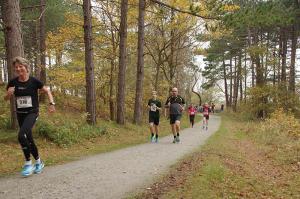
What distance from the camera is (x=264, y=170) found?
426 inches

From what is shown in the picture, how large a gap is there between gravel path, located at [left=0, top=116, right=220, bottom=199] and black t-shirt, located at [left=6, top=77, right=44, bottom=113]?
1265 millimetres

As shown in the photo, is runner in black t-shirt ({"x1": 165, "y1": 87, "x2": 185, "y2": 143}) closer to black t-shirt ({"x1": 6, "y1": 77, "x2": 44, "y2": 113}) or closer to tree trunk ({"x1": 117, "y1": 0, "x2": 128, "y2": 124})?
tree trunk ({"x1": 117, "y1": 0, "x2": 128, "y2": 124})

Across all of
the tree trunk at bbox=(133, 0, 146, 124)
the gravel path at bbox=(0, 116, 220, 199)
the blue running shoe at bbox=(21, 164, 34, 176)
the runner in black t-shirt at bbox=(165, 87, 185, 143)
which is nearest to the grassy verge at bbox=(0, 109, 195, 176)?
the blue running shoe at bbox=(21, 164, 34, 176)

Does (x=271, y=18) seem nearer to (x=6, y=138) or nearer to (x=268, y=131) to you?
(x=268, y=131)

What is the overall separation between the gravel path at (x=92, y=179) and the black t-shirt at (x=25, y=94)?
127cm

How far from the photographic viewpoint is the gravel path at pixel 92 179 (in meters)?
5.92

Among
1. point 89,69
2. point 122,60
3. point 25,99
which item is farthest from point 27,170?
point 122,60

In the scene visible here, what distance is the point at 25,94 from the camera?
22.5 feet

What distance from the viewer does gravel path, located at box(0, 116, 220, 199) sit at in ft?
19.4

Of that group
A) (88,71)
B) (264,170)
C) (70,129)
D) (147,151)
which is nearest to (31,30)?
(88,71)

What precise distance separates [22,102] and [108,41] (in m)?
18.7

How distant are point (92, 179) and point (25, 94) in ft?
6.48

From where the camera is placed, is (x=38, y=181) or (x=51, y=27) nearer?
(x=38, y=181)

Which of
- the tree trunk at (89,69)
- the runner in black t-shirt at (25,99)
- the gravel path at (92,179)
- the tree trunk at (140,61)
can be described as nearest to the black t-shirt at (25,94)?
the runner in black t-shirt at (25,99)
